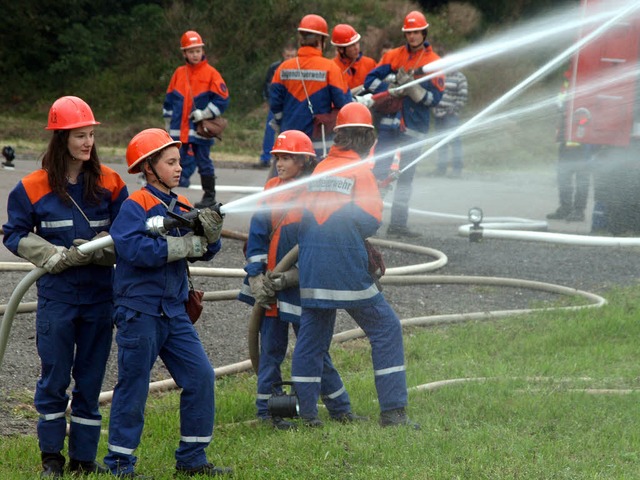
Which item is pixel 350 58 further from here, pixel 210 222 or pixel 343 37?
pixel 210 222

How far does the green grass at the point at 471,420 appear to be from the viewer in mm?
4730

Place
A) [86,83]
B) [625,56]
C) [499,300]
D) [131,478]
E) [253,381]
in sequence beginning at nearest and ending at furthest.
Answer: [131,478], [253,381], [499,300], [625,56], [86,83]

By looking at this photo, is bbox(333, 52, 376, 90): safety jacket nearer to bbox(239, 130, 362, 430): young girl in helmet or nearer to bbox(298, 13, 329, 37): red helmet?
bbox(298, 13, 329, 37): red helmet

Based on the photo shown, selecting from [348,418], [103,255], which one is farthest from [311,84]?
[103,255]

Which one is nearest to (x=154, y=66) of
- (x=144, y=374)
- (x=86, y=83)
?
(x=86, y=83)

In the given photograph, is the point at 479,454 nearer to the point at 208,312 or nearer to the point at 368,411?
the point at 368,411

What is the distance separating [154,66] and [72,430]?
21.2 meters

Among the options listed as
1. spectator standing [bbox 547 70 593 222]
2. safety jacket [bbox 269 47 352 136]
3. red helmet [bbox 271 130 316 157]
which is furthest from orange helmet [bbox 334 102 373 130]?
spectator standing [bbox 547 70 593 222]

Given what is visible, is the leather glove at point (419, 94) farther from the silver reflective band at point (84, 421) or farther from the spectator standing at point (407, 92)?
the silver reflective band at point (84, 421)

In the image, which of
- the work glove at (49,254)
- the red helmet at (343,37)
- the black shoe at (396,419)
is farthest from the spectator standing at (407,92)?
the work glove at (49,254)

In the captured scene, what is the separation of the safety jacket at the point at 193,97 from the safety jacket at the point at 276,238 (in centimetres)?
589

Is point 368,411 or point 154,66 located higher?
point 154,66

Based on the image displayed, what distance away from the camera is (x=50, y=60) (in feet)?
84.1

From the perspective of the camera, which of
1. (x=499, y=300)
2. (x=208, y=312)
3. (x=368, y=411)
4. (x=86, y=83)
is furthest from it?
(x=86, y=83)
